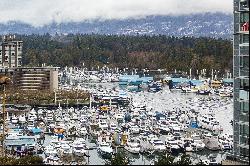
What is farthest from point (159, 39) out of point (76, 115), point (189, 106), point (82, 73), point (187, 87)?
point (76, 115)

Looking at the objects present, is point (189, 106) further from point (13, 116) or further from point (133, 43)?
point (133, 43)

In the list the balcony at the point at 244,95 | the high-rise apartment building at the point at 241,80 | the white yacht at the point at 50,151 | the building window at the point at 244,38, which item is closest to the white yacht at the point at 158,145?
the white yacht at the point at 50,151

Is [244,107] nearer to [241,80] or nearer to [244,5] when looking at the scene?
[241,80]

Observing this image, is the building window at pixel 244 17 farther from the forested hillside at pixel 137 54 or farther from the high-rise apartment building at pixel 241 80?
the forested hillside at pixel 137 54

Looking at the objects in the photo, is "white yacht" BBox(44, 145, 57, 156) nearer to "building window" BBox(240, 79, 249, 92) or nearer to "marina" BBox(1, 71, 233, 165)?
"marina" BBox(1, 71, 233, 165)

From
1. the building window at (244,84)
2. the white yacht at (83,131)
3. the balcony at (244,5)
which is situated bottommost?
the white yacht at (83,131)

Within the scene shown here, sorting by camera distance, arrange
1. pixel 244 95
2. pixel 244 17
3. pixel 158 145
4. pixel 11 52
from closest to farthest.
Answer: pixel 244 95
pixel 244 17
pixel 158 145
pixel 11 52

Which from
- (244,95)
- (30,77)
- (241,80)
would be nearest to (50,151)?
(241,80)
